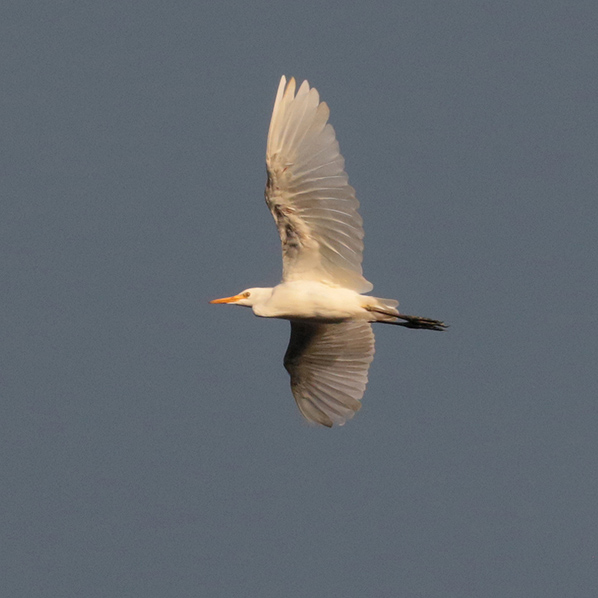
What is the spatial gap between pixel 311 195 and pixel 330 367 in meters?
2.31

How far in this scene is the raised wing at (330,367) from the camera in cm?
1322

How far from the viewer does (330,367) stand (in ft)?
43.9

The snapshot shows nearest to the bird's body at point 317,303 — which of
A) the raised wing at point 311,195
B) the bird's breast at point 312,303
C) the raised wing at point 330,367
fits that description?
the bird's breast at point 312,303

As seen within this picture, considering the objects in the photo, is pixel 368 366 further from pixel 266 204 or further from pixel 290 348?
pixel 266 204

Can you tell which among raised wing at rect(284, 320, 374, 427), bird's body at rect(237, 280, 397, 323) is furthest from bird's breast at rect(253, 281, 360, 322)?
Answer: raised wing at rect(284, 320, 374, 427)

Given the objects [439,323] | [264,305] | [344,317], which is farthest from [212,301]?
[439,323]

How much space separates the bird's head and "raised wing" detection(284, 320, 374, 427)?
69cm

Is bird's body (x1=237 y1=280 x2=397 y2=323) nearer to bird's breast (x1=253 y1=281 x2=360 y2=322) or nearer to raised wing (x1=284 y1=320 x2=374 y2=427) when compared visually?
bird's breast (x1=253 y1=281 x2=360 y2=322)

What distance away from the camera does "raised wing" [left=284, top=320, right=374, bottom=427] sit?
13.2 m

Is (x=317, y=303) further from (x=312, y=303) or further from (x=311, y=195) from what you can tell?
(x=311, y=195)

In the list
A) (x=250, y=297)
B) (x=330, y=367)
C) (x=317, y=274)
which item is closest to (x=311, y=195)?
(x=317, y=274)

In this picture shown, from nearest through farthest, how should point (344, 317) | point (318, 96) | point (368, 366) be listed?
1. point (318, 96)
2. point (344, 317)
3. point (368, 366)

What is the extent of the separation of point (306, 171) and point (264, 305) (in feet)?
5.14

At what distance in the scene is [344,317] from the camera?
1241 centimetres
